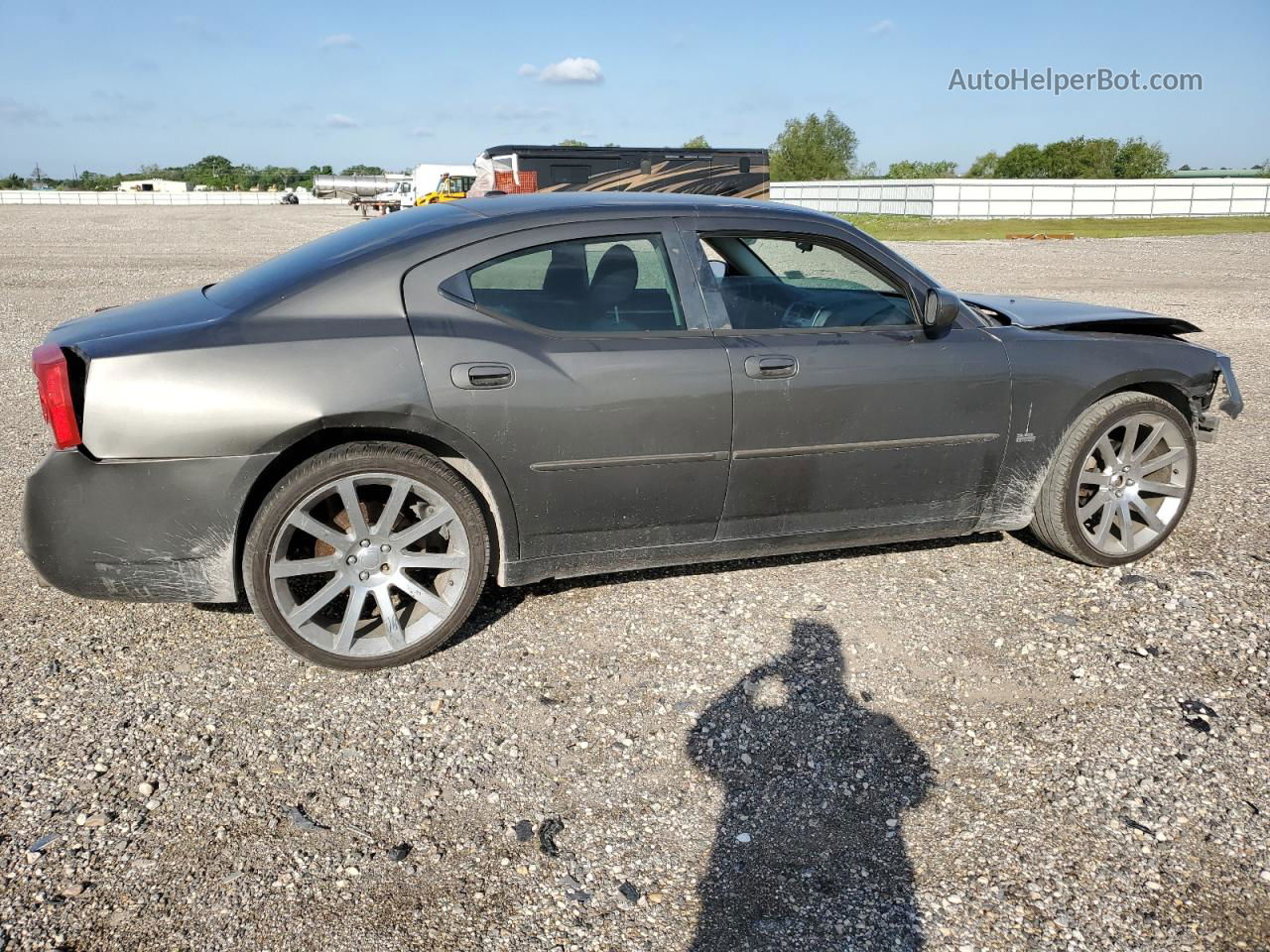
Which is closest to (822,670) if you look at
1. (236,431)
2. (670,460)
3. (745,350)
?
(670,460)

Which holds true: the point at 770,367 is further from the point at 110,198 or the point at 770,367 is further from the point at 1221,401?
the point at 110,198

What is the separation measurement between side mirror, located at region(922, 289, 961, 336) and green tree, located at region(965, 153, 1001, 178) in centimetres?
9239

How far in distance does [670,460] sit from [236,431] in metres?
1.55

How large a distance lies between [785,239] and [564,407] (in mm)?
1314

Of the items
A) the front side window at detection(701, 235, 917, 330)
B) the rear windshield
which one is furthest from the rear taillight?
the front side window at detection(701, 235, 917, 330)

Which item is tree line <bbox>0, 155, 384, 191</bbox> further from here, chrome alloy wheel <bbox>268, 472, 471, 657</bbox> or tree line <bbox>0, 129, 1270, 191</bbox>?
chrome alloy wheel <bbox>268, 472, 471, 657</bbox>

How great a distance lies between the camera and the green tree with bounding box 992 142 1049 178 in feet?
259

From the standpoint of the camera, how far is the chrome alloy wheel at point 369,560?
358 cm

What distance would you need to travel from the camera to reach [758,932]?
8.18 ft

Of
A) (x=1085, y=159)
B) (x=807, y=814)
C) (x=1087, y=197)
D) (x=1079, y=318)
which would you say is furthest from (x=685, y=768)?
(x=1085, y=159)

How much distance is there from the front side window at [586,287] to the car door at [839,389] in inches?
7.8

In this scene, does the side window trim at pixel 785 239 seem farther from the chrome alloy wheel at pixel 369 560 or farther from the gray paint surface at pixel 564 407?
the chrome alloy wheel at pixel 369 560

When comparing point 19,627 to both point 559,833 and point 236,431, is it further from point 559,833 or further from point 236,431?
point 559,833

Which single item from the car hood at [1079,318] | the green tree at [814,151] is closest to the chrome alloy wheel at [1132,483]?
the car hood at [1079,318]
